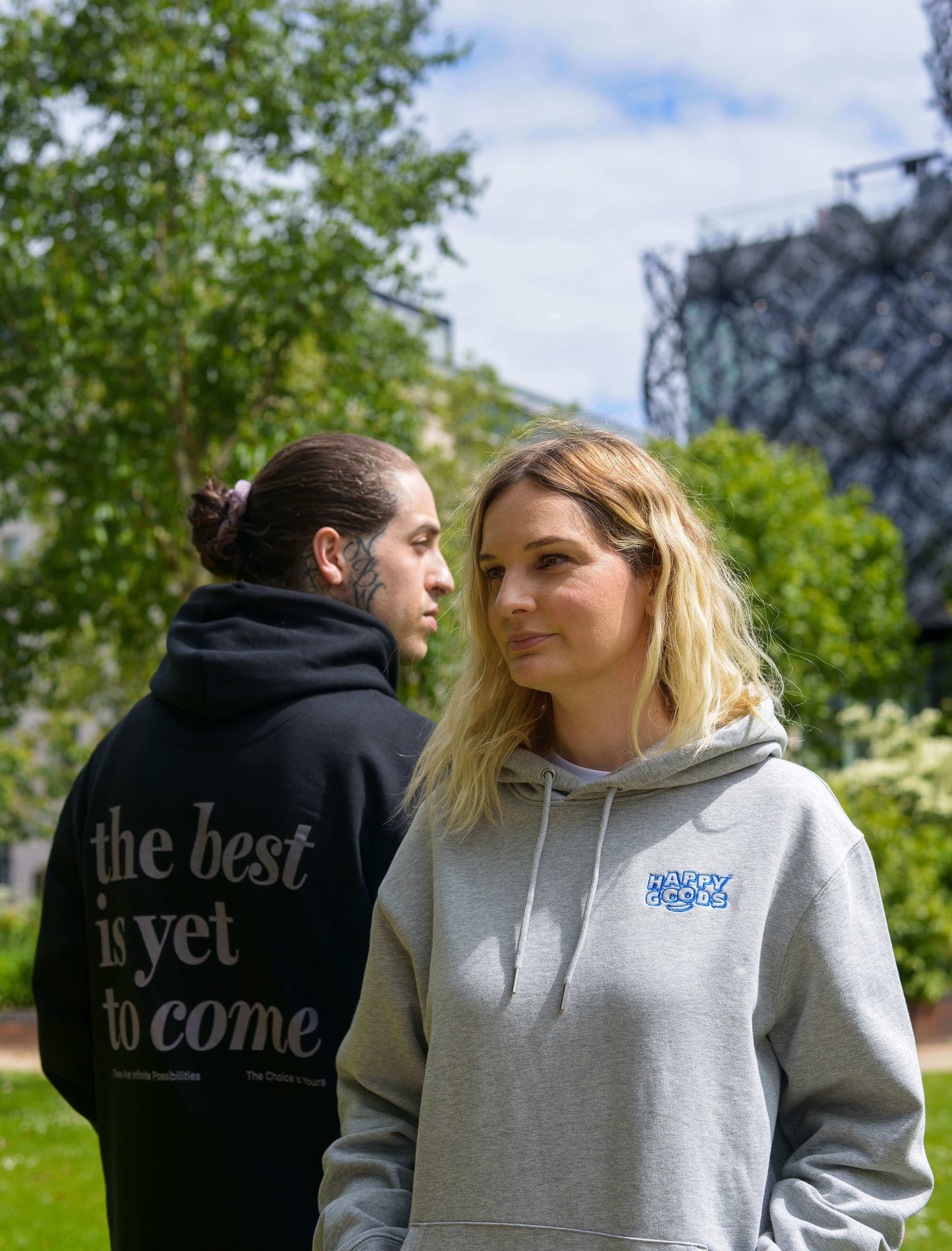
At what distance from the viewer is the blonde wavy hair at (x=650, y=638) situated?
1966 mm

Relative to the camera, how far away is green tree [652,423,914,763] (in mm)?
23531

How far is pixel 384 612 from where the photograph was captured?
2.66m

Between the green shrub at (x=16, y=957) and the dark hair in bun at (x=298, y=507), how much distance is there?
1324 cm

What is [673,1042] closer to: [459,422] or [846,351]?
[459,422]

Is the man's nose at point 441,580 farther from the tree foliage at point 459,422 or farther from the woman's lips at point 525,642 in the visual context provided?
the tree foliage at point 459,422

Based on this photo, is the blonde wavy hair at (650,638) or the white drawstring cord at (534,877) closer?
the white drawstring cord at (534,877)

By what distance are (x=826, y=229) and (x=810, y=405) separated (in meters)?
4.77

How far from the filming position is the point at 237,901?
2365mm

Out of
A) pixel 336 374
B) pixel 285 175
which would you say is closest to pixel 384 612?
pixel 336 374

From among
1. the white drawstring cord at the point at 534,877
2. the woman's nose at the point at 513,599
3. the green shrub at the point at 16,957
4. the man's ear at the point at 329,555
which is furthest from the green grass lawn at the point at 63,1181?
the woman's nose at the point at 513,599

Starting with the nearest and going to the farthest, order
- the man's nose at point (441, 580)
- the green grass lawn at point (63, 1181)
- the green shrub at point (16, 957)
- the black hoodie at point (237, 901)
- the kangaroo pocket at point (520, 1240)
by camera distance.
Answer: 1. the kangaroo pocket at point (520, 1240)
2. the black hoodie at point (237, 901)
3. the man's nose at point (441, 580)
4. the green grass lawn at point (63, 1181)
5. the green shrub at point (16, 957)

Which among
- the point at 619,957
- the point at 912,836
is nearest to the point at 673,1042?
the point at 619,957

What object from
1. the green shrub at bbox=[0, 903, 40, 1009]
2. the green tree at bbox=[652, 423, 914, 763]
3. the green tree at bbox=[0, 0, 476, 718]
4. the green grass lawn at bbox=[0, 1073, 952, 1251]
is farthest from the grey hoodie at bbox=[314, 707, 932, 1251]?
the green tree at bbox=[652, 423, 914, 763]

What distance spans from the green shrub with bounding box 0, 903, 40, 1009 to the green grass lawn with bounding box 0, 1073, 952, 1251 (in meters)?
4.67
